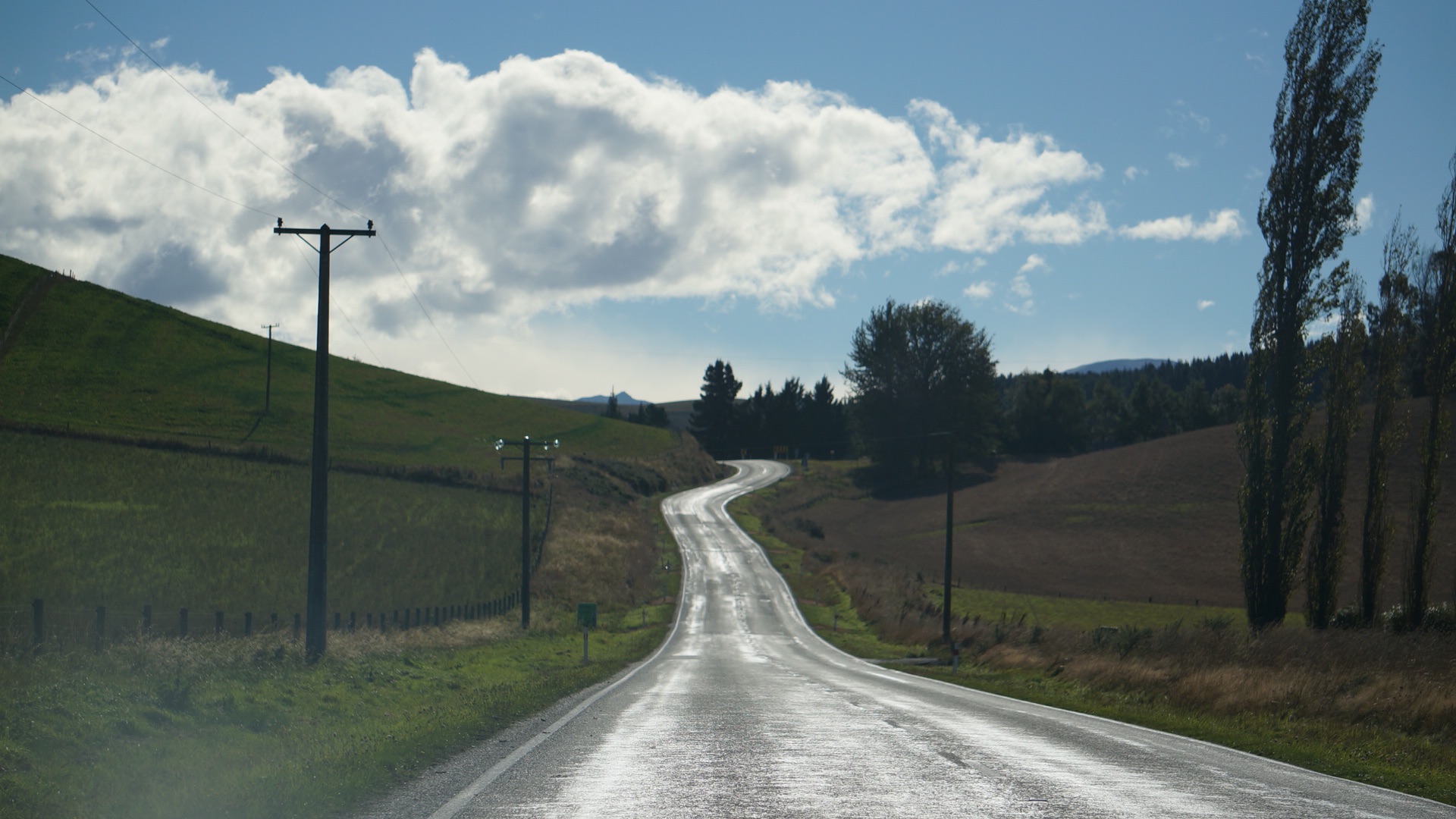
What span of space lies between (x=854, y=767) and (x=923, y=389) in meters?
108

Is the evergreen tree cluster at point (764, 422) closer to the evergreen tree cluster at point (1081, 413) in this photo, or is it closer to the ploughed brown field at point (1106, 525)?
the evergreen tree cluster at point (1081, 413)

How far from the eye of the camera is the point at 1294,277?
119 ft

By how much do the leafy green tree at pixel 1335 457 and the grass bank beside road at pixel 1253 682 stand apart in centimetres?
690

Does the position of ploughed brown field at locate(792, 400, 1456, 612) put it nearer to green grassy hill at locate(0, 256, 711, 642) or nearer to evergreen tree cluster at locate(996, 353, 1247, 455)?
green grassy hill at locate(0, 256, 711, 642)

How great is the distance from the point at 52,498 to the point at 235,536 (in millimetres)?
7500

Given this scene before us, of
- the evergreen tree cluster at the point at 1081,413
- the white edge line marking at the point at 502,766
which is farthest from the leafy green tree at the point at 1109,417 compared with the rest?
the white edge line marking at the point at 502,766

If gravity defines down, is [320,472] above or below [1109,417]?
below

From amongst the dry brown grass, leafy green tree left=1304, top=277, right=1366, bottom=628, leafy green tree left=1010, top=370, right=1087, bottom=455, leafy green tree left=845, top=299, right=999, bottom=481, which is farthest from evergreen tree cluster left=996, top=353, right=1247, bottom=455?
the dry brown grass

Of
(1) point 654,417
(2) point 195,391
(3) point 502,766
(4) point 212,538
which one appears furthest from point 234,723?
(1) point 654,417

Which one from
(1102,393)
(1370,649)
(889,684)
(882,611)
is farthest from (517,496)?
(1102,393)

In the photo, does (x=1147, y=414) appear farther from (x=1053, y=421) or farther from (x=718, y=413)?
(x=718, y=413)

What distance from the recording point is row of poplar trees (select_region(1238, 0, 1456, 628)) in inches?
1367

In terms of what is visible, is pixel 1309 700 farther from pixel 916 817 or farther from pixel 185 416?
pixel 185 416

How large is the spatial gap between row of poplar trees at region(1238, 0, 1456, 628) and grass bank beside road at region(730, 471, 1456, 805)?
222 inches
